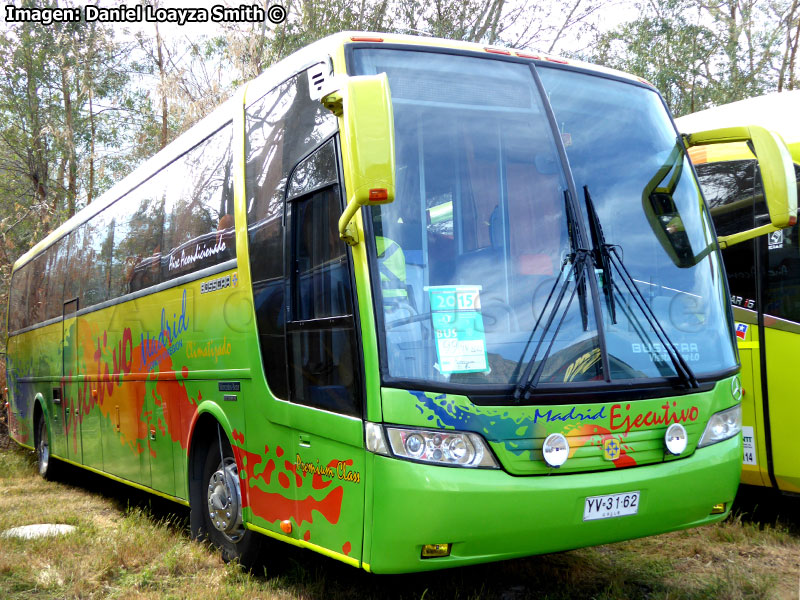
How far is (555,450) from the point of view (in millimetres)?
4250

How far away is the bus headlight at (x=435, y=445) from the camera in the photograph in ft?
13.3

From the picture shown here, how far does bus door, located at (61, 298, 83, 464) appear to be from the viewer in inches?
397

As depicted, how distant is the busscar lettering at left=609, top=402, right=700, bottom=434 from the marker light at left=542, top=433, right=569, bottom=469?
0.31 meters

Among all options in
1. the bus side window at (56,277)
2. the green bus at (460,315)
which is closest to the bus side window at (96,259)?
the bus side window at (56,277)

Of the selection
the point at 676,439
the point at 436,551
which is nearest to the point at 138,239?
the point at 436,551

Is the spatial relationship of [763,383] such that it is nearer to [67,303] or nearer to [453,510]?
[453,510]

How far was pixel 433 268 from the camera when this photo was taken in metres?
4.31

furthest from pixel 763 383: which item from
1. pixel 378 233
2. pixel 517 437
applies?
pixel 378 233

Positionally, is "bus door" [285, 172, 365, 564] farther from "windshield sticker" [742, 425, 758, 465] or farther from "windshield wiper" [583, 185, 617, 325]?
"windshield sticker" [742, 425, 758, 465]

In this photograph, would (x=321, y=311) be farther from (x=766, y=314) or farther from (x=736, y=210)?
(x=736, y=210)

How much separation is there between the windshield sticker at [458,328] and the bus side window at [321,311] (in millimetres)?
438

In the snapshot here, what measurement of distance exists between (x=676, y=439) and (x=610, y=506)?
54cm

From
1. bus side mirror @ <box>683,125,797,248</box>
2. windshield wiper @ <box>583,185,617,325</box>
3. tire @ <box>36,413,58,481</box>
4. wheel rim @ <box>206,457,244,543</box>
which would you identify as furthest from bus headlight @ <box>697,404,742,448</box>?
tire @ <box>36,413,58,481</box>

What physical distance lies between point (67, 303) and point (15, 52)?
A: 14950 mm
